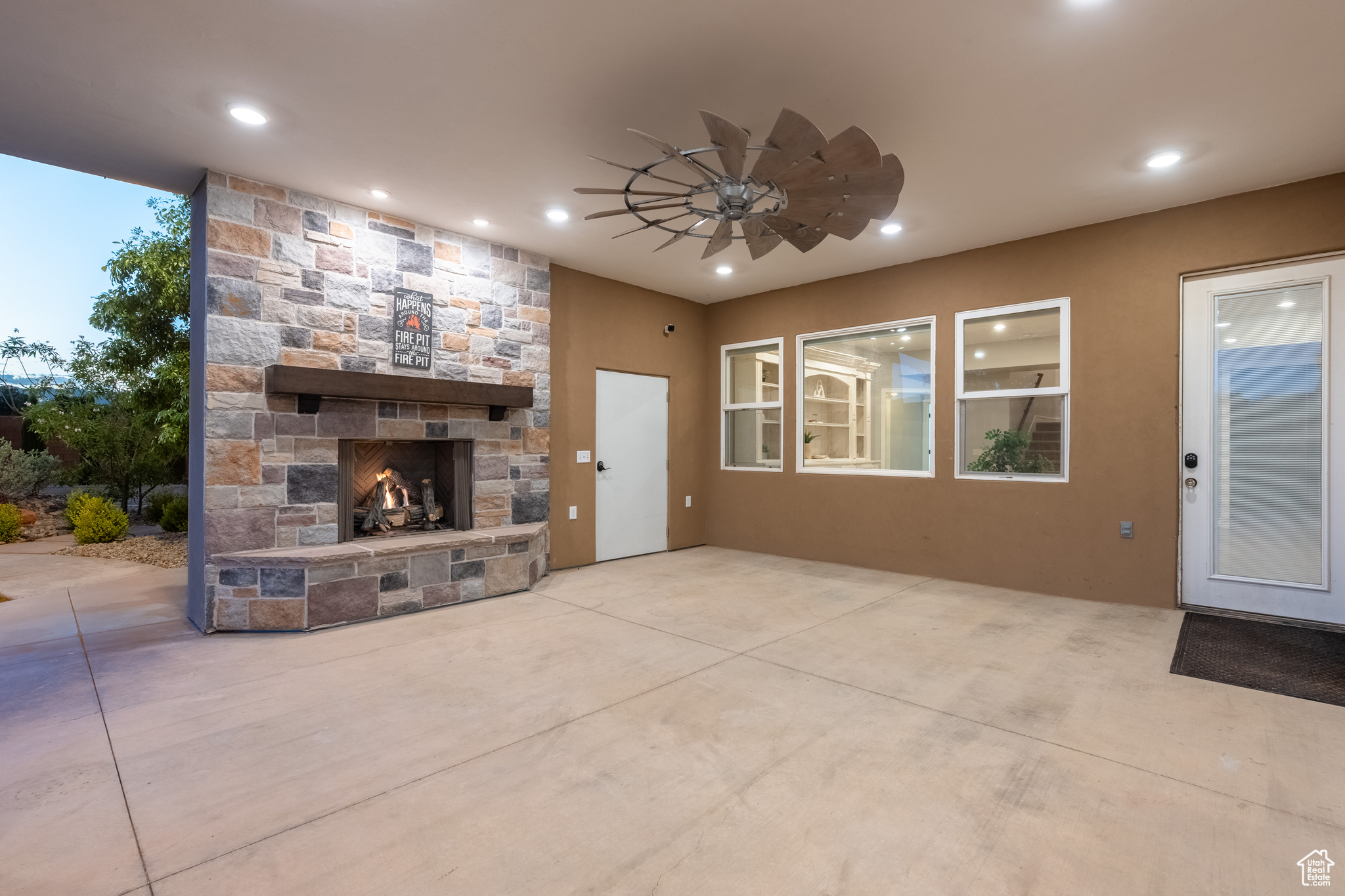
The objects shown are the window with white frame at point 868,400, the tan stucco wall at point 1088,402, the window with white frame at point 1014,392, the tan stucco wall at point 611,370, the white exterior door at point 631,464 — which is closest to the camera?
the tan stucco wall at point 1088,402

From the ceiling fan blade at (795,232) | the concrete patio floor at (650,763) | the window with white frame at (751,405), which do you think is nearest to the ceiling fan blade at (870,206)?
the ceiling fan blade at (795,232)

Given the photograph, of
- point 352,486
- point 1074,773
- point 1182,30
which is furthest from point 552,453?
point 1182,30

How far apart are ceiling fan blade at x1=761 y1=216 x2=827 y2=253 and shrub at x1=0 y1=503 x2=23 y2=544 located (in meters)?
8.95

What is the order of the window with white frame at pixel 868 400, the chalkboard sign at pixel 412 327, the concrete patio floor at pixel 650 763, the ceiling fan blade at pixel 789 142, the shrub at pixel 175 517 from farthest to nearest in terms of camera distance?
1. the shrub at pixel 175 517
2. the window with white frame at pixel 868 400
3. the chalkboard sign at pixel 412 327
4. the ceiling fan blade at pixel 789 142
5. the concrete patio floor at pixel 650 763

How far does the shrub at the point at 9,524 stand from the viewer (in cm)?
675

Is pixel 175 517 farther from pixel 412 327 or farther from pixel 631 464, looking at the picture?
pixel 631 464

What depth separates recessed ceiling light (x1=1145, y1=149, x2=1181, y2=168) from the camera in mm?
3322

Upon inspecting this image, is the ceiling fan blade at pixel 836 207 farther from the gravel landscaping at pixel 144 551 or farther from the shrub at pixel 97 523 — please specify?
the shrub at pixel 97 523

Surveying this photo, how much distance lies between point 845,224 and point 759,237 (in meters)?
0.47

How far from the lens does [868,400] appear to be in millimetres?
5723

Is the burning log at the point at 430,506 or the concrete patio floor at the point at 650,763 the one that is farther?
the burning log at the point at 430,506

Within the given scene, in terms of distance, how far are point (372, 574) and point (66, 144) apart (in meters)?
2.86

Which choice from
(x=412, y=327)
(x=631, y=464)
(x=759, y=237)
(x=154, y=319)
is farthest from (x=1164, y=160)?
(x=154, y=319)

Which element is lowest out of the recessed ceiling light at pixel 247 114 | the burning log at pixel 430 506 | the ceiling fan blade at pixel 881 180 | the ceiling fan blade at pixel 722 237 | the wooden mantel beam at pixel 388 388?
the burning log at pixel 430 506
